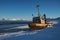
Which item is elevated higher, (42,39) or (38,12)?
(38,12)

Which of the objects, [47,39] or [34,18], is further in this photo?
[34,18]

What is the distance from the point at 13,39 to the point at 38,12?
108 ft

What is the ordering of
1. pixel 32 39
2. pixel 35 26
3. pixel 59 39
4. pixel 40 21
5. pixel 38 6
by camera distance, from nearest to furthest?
pixel 59 39 → pixel 32 39 → pixel 35 26 → pixel 40 21 → pixel 38 6

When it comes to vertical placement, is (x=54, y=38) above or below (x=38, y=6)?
below

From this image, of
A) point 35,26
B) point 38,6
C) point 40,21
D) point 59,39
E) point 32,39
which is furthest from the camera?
point 38,6

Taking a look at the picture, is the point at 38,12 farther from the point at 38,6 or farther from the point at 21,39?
the point at 21,39

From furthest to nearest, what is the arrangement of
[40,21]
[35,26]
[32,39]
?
[40,21] → [35,26] → [32,39]

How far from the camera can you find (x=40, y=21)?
42.2 m

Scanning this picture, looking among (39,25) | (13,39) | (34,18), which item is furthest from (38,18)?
(13,39)

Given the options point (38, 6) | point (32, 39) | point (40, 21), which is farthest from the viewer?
point (38, 6)

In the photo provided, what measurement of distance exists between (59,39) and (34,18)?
1184 inches

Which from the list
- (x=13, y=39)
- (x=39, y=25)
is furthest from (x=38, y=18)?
(x=13, y=39)

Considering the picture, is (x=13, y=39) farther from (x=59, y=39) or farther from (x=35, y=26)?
(x=35, y=26)

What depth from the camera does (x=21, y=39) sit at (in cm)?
1497
